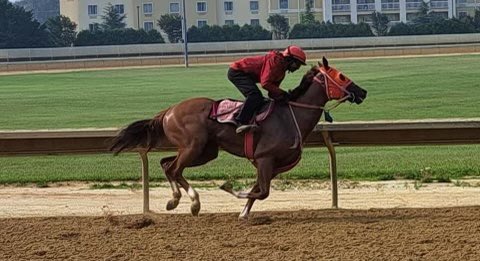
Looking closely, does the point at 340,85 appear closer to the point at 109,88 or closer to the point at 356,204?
the point at 356,204

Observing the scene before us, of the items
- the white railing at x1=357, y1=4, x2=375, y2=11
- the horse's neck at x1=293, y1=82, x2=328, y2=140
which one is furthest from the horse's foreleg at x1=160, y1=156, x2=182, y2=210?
the white railing at x1=357, y1=4, x2=375, y2=11

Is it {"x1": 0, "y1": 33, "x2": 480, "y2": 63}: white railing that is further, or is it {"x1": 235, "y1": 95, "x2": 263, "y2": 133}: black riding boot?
{"x1": 0, "y1": 33, "x2": 480, "y2": 63}: white railing

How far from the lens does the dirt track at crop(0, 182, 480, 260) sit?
8.32m

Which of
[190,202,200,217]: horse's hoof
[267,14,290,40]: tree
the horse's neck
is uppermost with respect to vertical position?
[267,14,290,40]: tree

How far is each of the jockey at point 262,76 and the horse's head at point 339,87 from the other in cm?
28

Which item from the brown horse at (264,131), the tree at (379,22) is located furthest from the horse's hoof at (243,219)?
the tree at (379,22)

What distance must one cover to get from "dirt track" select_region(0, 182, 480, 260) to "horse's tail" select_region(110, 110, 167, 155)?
75cm

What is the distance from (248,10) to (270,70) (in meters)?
122

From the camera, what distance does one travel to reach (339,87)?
396 inches

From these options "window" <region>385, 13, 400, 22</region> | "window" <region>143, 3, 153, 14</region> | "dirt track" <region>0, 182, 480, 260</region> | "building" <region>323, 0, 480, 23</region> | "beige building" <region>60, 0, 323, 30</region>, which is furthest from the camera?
"window" <region>143, 3, 153, 14</region>

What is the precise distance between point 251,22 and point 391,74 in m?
82.4

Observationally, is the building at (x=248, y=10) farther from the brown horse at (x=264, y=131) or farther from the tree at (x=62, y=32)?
the brown horse at (x=264, y=131)

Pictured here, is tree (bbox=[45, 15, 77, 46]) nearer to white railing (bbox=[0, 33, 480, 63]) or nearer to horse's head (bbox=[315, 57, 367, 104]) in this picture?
white railing (bbox=[0, 33, 480, 63])

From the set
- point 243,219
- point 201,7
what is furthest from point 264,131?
point 201,7
